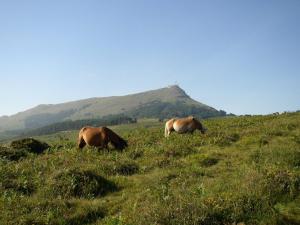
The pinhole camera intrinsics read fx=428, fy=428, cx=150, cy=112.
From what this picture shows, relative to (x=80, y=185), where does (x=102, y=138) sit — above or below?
above

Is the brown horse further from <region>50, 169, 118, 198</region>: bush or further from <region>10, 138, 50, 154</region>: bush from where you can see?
<region>50, 169, 118, 198</region>: bush

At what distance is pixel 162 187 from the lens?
1295 cm

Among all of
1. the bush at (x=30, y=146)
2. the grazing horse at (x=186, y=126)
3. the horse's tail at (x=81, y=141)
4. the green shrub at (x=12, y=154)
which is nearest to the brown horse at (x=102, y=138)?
the horse's tail at (x=81, y=141)

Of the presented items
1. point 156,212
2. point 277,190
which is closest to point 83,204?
point 156,212

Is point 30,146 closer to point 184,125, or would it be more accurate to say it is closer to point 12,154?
point 12,154

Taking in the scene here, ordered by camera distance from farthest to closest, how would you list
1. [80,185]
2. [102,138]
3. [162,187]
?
[102,138] < [80,185] < [162,187]

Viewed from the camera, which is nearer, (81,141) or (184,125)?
(81,141)

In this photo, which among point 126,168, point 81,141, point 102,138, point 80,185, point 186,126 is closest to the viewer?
point 80,185

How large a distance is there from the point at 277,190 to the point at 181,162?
20.4ft

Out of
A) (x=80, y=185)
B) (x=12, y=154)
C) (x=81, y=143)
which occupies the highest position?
(x=81, y=143)

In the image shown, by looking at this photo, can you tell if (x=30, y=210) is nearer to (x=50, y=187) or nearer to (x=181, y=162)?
(x=50, y=187)

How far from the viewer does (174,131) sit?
29828mm

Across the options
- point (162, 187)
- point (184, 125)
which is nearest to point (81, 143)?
point (184, 125)

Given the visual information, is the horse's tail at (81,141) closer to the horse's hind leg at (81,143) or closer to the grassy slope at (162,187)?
the horse's hind leg at (81,143)
